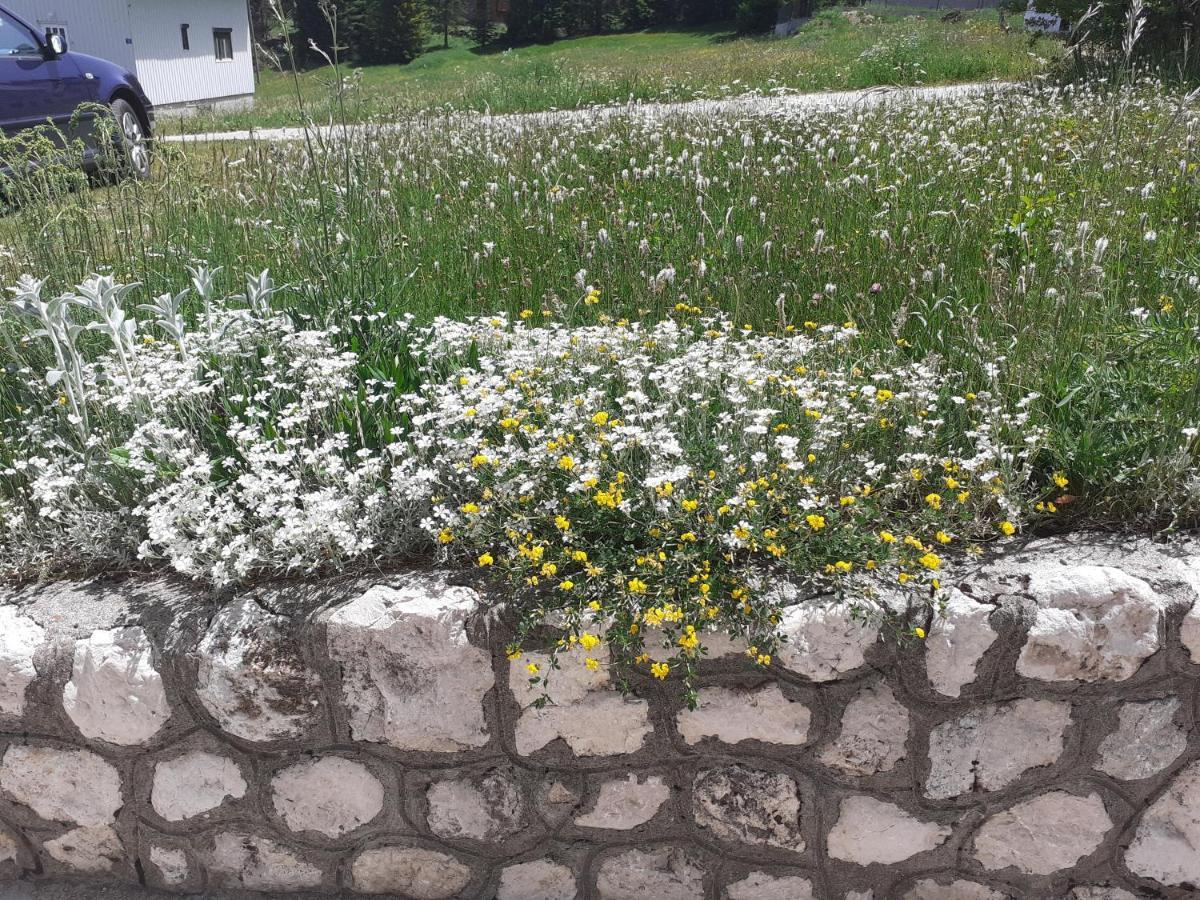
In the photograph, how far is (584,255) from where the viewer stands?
5398 millimetres

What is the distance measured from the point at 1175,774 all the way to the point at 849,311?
227 cm

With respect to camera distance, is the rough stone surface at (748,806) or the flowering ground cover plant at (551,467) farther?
the rough stone surface at (748,806)

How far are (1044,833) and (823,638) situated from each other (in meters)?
1.03

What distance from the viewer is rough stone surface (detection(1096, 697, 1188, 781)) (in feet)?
9.35

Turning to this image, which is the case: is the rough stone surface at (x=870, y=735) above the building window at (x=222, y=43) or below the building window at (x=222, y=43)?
below

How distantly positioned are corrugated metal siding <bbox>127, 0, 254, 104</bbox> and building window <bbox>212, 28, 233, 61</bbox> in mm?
162

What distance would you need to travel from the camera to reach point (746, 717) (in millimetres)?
2883

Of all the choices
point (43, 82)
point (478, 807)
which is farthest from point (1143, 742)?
point (43, 82)

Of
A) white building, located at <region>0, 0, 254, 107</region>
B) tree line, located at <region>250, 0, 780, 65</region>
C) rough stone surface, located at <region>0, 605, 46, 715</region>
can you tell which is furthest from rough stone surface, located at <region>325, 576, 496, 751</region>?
tree line, located at <region>250, 0, 780, 65</region>

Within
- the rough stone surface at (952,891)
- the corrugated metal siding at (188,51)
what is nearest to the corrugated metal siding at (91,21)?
the corrugated metal siding at (188,51)

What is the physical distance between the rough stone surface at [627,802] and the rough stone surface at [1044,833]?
1007mm

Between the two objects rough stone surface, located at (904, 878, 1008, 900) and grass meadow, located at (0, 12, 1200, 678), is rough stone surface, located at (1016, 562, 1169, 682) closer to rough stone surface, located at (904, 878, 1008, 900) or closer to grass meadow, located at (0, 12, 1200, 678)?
grass meadow, located at (0, 12, 1200, 678)

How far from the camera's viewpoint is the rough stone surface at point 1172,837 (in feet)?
9.70

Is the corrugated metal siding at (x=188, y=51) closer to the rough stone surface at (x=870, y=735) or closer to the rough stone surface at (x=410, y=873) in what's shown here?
the rough stone surface at (x=410, y=873)
